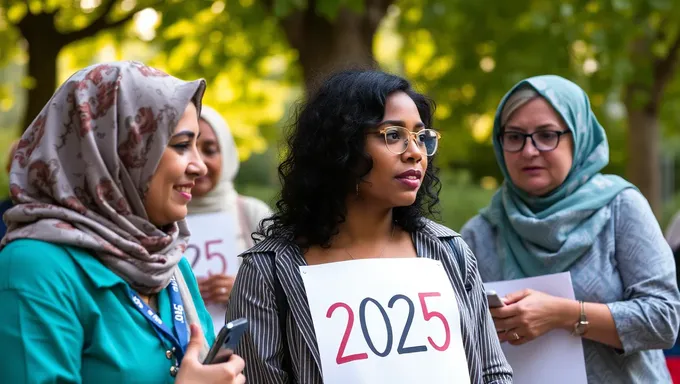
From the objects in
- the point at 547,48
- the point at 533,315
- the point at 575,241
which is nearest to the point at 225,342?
the point at 533,315

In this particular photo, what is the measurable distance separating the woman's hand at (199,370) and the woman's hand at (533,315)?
143 centimetres

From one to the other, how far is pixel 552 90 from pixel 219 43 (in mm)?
6959

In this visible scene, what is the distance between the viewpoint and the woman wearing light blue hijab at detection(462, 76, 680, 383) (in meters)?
3.87

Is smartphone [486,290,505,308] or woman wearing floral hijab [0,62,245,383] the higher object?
woman wearing floral hijab [0,62,245,383]

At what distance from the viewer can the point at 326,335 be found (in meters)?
3.10

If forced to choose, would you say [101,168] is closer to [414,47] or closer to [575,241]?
[575,241]

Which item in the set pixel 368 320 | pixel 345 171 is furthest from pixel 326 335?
pixel 345 171

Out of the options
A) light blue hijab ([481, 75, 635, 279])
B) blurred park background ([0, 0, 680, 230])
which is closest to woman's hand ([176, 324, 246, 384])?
light blue hijab ([481, 75, 635, 279])

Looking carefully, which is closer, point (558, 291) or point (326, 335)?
point (326, 335)

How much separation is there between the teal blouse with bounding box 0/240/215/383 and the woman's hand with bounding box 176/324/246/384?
3.7 inches

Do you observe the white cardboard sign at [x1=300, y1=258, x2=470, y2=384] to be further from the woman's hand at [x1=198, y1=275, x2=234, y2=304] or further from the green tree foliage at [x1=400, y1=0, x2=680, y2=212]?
the green tree foliage at [x1=400, y1=0, x2=680, y2=212]

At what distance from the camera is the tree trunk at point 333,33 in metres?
8.59

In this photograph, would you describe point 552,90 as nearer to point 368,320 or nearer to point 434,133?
point 434,133

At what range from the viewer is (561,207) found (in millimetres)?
4152
